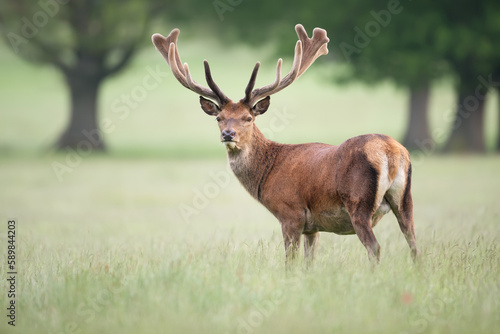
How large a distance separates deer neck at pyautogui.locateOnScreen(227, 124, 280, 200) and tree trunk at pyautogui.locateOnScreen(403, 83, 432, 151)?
1879 cm

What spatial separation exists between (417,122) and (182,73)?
63.4 feet

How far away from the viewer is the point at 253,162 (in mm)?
7258

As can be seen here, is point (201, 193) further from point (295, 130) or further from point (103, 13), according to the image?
point (295, 130)

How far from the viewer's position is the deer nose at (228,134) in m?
6.96

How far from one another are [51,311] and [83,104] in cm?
2282

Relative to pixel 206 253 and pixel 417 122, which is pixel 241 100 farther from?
pixel 417 122

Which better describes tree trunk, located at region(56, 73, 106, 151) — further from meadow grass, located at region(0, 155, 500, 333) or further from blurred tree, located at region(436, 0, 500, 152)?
meadow grass, located at region(0, 155, 500, 333)

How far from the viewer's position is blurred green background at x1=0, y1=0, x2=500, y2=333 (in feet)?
15.7

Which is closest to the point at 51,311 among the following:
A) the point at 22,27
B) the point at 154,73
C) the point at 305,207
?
the point at 305,207

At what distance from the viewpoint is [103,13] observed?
82.4 feet

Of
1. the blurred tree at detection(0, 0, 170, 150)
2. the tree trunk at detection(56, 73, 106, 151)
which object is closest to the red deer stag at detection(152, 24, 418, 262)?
the blurred tree at detection(0, 0, 170, 150)

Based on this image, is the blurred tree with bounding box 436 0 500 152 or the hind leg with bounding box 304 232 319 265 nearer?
the hind leg with bounding box 304 232 319 265

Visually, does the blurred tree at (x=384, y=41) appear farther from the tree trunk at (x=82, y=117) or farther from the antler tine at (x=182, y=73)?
the antler tine at (x=182, y=73)

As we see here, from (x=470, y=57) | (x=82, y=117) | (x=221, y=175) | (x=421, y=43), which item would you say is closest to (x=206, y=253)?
(x=221, y=175)
